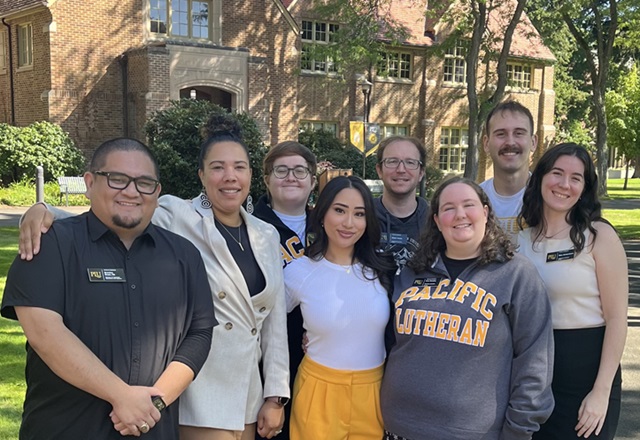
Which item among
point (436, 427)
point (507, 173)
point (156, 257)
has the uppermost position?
point (507, 173)

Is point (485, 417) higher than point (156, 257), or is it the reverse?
point (156, 257)

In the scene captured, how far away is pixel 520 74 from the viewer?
3250 centimetres

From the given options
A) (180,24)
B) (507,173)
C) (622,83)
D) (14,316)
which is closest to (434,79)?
(180,24)

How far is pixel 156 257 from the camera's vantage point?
2602mm

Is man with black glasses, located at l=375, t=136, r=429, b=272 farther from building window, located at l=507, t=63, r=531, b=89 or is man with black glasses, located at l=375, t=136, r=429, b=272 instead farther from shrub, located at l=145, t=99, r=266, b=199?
building window, located at l=507, t=63, r=531, b=89

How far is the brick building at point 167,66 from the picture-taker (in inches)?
856

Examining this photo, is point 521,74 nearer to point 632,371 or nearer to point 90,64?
point 90,64

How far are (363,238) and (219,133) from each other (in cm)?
95

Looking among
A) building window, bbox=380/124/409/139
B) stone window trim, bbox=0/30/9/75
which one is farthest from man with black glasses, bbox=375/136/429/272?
building window, bbox=380/124/409/139

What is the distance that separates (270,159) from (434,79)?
27.6 m

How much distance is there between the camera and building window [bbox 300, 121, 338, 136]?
1065 inches

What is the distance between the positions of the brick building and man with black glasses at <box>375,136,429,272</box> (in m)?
16.1

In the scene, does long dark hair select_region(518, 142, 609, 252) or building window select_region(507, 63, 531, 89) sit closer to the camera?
long dark hair select_region(518, 142, 609, 252)

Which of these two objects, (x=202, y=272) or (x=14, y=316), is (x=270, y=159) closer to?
(x=202, y=272)
